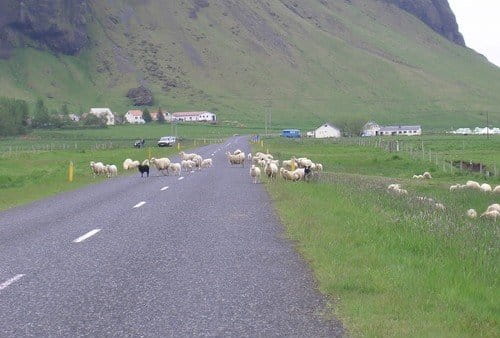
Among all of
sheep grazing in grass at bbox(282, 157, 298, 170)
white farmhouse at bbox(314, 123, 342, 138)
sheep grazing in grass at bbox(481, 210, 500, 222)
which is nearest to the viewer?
sheep grazing in grass at bbox(481, 210, 500, 222)

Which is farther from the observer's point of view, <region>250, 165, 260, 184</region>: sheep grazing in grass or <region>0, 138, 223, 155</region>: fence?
<region>0, 138, 223, 155</region>: fence

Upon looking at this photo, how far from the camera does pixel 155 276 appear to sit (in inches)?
440

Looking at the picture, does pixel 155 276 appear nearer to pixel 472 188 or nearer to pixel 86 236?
pixel 86 236

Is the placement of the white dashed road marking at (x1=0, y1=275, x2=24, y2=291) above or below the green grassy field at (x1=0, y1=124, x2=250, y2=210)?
above

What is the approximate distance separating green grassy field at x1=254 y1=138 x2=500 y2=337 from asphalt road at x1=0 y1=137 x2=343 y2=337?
44 cm

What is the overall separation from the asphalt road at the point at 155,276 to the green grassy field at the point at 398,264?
0.44m

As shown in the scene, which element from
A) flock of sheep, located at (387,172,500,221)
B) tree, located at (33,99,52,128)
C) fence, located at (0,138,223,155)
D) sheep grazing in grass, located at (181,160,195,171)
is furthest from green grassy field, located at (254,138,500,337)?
tree, located at (33,99,52,128)

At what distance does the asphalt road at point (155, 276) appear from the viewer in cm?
845

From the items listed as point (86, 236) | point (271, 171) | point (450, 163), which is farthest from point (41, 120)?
point (86, 236)

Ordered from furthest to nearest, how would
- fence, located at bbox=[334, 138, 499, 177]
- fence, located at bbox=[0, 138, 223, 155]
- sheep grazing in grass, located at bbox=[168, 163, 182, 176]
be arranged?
fence, located at bbox=[0, 138, 223, 155]
fence, located at bbox=[334, 138, 499, 177]
sheep grazing in grass, located at bbox=[168, 163, 182, 176]

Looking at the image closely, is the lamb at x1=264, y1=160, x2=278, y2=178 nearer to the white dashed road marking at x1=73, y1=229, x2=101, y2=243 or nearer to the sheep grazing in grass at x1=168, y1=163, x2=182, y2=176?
the sheep grazing in grass at x1=168, y1=163, x2=182, y2=176

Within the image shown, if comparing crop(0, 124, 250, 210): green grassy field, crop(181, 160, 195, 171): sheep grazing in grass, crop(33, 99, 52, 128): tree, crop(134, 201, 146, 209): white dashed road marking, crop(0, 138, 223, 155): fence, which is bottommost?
crop(0, 138, 223, 155): fence

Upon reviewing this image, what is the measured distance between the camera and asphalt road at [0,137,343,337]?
27.7 ft

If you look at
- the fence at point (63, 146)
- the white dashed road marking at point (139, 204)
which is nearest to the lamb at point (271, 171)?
the white dashed road marking at point (139, 204)
